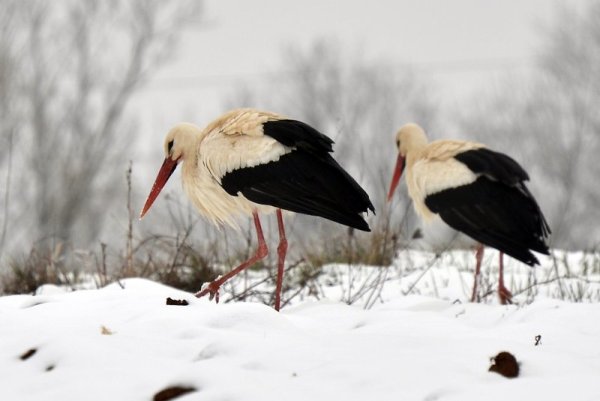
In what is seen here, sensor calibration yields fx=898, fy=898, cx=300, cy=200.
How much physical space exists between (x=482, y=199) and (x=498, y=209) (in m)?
0.13

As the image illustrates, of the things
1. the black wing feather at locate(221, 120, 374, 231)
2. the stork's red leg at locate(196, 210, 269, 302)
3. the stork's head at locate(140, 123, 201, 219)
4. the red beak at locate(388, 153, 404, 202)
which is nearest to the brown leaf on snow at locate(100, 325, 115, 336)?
the stork's red leg at locate(196, 210, 269, 302)

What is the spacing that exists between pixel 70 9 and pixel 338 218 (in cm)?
1951

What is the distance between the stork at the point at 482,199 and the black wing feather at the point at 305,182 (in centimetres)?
148

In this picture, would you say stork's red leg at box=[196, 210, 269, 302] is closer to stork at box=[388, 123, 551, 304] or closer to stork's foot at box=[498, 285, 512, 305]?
stork at box=[388, 123, 551, 304]

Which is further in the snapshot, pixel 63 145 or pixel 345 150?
pixel 345 150

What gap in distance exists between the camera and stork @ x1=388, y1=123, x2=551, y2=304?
5.47 metres

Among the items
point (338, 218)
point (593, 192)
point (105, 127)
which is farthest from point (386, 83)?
point (338, 218)

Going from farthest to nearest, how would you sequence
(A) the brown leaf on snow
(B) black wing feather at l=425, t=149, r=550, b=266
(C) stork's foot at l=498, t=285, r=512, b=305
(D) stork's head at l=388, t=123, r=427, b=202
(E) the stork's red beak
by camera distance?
(D) stork's head at l=388, t=123, r=427, b=202 < (C) stork's foot at l=498, t=285, r=512, b=305 < (B) black wing feather at l=425, t=149, r=550, b=266 < (E) the stork's red beak < (A) the brown leaf on snow

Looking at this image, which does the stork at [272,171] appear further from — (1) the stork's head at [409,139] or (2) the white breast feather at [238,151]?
(1) the stork's head at [409,139]

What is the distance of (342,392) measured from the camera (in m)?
2.51

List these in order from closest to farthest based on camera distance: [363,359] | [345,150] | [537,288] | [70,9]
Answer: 1. [363,359]
2. [537,288]
3. [70,9]
4. [345,150]

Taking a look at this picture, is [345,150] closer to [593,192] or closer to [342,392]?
[593,192]

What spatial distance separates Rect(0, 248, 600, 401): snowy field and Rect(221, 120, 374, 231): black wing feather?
0.68 m

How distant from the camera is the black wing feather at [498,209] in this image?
546 centimetres
